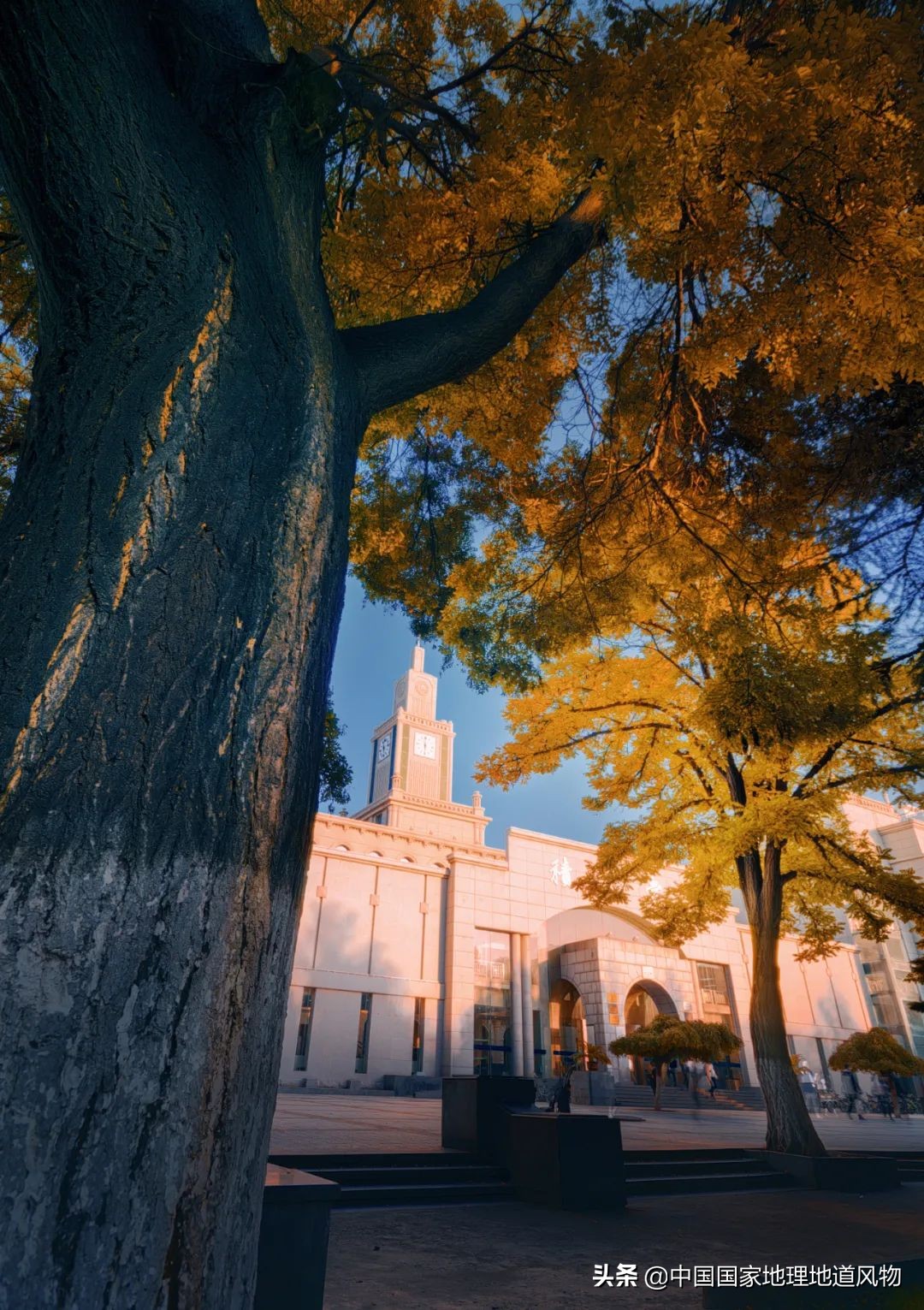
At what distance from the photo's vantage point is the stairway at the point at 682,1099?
81.2ft

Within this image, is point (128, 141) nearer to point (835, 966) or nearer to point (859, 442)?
point (859, 442)

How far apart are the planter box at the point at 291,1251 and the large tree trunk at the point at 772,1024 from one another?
27.8ft

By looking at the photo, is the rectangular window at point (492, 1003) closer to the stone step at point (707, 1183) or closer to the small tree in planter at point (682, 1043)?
the small tree in planter at point (682, 1043)

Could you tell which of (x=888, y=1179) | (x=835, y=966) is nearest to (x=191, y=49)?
(x=888, y=1179)

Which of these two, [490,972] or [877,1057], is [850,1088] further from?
[490,972]

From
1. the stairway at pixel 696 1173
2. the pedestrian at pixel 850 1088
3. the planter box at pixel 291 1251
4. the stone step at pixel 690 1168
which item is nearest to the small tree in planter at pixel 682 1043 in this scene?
the pedestrian at pixel 850 1088

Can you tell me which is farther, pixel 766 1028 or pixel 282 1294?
pixel 766 1028

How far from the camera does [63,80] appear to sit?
2.05m

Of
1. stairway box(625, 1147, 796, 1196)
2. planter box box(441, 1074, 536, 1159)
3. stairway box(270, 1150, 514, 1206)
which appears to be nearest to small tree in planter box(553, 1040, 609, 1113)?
stairway box(625, 1147, 796, 1196)

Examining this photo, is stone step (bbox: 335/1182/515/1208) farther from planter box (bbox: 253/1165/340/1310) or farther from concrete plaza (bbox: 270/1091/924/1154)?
planter box (bbox: 253/1165/340/1310)

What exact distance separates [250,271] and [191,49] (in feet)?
3.52

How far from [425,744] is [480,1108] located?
140 feet

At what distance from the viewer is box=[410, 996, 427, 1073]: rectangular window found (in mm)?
25484

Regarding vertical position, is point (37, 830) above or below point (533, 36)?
below
